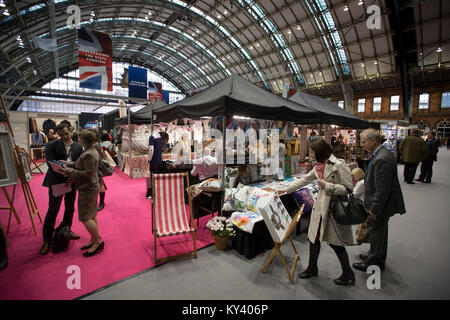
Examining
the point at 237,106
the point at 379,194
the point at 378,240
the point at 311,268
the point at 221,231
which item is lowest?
the point at 311,268

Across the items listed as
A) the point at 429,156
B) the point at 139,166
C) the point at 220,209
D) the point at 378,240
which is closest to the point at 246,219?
the point at 220,209

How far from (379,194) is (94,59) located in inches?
275

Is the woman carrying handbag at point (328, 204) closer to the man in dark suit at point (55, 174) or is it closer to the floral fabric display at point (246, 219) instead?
the floral fabric display at point (246, 219)

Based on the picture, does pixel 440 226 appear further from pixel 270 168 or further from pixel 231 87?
pixel 231 87

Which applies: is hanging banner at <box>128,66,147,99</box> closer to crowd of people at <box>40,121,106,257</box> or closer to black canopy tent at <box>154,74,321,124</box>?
black canopy tent at <box>154,74,321,124</box>

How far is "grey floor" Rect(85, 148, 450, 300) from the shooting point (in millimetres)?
2020

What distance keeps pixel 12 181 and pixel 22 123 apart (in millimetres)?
8664

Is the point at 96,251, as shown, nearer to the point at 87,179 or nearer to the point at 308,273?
the point at 87,179

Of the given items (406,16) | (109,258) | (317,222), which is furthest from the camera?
(406,16)

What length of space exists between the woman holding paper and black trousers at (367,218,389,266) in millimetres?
3204

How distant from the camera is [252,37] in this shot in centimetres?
1834

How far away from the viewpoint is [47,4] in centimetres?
1166

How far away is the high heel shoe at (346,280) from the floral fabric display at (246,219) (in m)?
1.00

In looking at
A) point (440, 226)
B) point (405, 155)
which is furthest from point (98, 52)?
point (405, 155)
